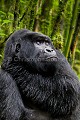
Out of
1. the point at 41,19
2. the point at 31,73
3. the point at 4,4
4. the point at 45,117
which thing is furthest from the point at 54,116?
the point at 4,4

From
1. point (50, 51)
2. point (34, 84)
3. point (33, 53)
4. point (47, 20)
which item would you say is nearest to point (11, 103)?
point (34, 84)

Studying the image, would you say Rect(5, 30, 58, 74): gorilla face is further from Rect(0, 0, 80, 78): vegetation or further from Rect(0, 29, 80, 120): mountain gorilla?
Rect(0, 0, 80, 78): vegetation

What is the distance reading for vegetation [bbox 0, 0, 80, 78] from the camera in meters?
6.33

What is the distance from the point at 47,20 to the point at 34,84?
2.90 metres

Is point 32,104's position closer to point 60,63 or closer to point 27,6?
point 60,63

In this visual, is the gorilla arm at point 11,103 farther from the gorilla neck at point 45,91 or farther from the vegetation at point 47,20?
the vegetation at point 47,20

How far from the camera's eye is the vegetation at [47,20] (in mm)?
6332

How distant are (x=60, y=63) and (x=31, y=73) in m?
0.38

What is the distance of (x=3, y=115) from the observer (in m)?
4.54

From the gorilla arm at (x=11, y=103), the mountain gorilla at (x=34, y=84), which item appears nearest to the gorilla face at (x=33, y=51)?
the mountain gorilla at (x=34, y=84)

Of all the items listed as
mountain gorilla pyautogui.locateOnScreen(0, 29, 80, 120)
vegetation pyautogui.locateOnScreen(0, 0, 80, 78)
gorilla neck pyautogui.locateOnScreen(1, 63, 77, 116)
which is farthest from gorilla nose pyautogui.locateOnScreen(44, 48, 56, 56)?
vegetation pyautogui.locateOnScreen(0, 0, 80, 78)

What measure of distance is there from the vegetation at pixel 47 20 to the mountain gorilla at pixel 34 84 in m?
1.30

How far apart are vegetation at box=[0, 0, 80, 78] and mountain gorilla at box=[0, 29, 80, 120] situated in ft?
4.27

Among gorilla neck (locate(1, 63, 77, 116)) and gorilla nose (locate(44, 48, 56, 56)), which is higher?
gorilla nose (locate(44, 48, 56, 56))
